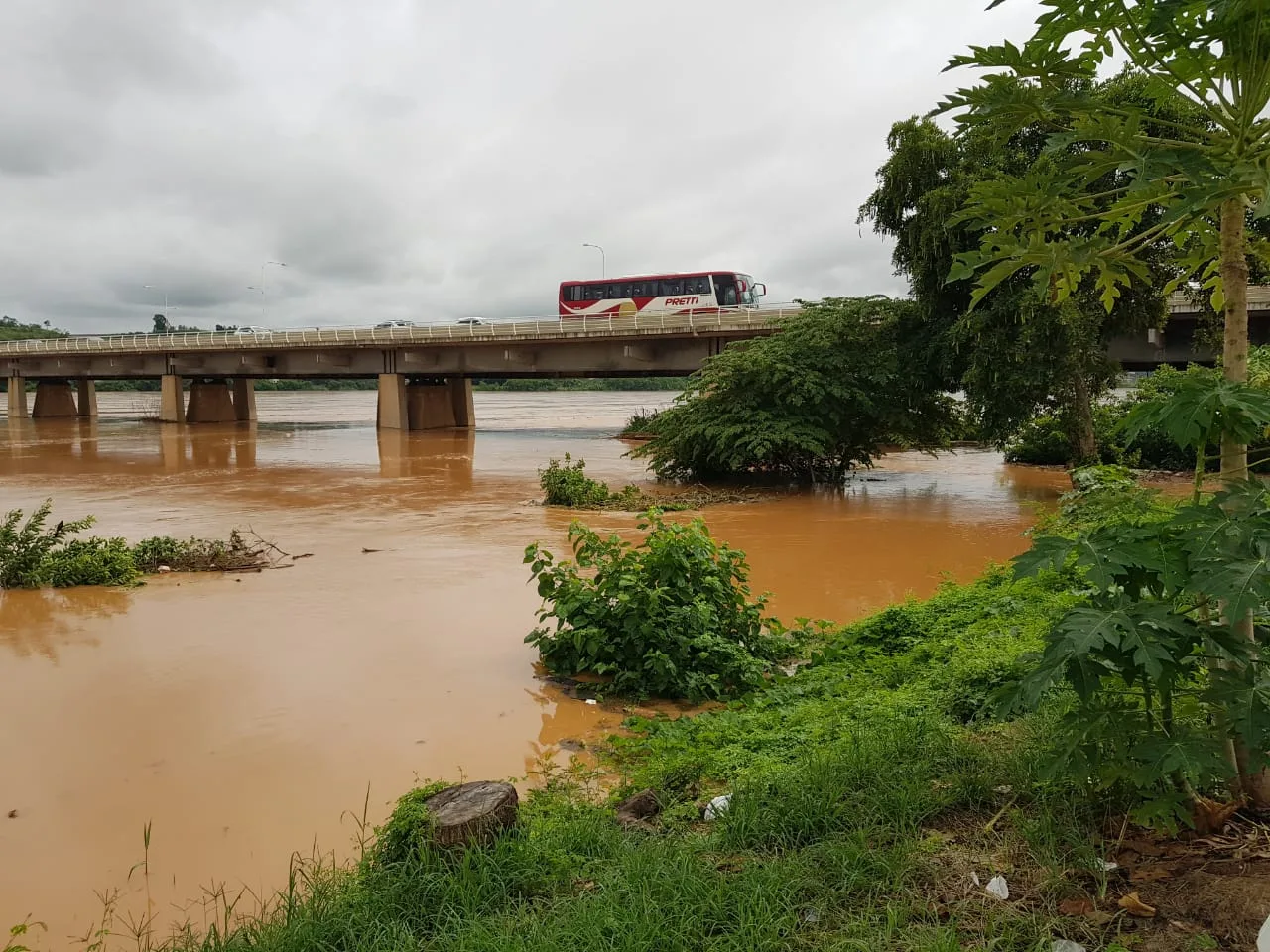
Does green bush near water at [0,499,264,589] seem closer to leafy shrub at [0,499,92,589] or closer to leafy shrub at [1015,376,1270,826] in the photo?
leafy shrub at [0,499,92,589]

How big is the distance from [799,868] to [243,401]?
5459cm

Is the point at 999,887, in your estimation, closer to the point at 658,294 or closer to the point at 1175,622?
the point at 1175,622

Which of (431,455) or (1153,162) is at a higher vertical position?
(1153,162)

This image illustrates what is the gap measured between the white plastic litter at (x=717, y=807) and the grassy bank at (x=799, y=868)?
92 millimetres

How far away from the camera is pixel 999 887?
294cm

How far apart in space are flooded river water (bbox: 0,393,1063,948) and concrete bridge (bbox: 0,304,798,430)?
409 inches

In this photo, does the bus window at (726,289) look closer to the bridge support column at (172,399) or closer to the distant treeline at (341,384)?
the bridge support column at (172,399)

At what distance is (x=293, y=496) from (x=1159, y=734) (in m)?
19.9

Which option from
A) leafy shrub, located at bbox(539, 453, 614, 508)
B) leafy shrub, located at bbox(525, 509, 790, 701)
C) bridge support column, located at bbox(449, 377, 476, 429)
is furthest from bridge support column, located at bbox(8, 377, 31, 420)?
leafy shrub, located at bbox(525, 509, 790, 701)

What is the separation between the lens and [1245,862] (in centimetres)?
275

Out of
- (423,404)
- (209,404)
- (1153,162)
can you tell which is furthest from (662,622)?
(209,404)

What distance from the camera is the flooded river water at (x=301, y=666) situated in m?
4.69

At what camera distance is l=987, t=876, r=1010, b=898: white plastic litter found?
291 centimetres

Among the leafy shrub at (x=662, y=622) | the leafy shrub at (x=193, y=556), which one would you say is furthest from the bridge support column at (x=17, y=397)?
the leafy shrub at (x=662, y=622)
